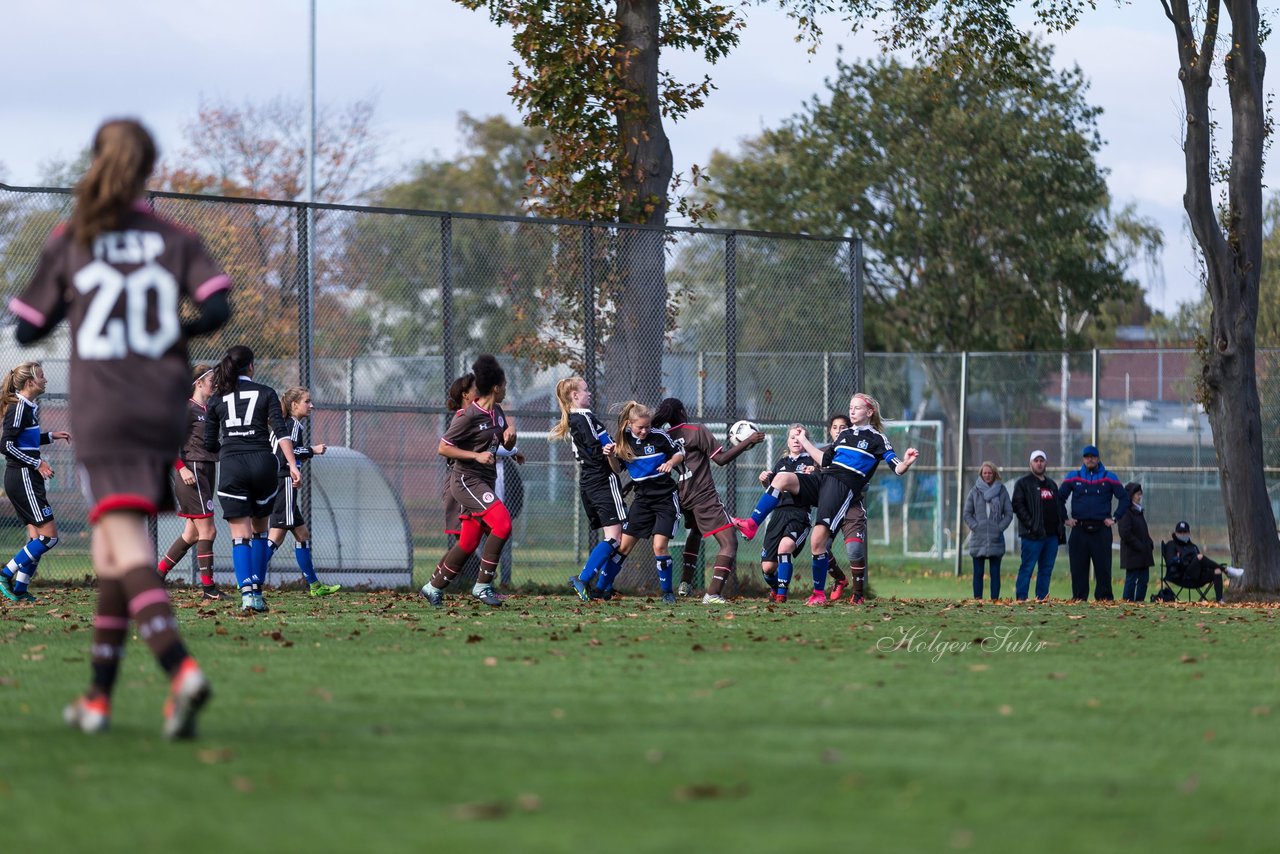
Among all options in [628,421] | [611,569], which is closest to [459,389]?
[628,421]

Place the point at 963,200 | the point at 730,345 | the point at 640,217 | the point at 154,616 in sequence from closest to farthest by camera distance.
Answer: the point at 154,616 → the point at 730,345 → the point at 640,217 → the point at 963,200

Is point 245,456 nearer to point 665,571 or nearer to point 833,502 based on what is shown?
point 665,571

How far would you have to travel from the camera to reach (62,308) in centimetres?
594

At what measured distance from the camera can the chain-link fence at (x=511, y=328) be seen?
16859 mm

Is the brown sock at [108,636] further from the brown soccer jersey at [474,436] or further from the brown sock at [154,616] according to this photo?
the brown soccer jersey at [474,436]

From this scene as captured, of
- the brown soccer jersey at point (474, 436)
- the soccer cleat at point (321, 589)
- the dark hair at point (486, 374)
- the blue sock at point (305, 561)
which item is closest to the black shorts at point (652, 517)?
the brown soccer jersey at point (474, 436)

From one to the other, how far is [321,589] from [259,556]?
8.63 ft

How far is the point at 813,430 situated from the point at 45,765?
50.4 feet

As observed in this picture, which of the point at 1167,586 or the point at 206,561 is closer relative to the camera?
the point at 206,561

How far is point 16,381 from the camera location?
13797 mm

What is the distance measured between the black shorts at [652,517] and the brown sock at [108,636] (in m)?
9.50

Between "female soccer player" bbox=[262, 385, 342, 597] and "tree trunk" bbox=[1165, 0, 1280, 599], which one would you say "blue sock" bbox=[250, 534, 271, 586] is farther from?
"tree trunk" bbox=[1165, 0, 1280, 599]

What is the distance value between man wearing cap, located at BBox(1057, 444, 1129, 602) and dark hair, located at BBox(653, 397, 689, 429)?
24.0 ft

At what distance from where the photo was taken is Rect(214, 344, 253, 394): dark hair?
13.0 metres
